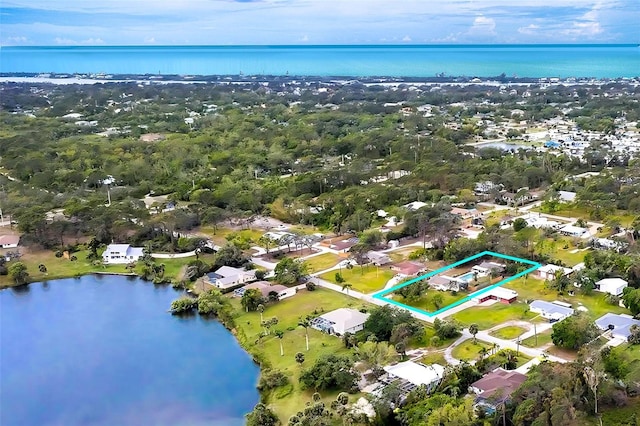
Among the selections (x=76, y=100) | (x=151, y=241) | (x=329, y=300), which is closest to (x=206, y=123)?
(x=76, y=100)

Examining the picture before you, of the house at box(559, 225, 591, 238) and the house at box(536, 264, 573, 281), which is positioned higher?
the house at box(559, 225, 591, 238)

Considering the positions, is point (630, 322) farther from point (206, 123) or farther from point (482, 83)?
point (482, 83)

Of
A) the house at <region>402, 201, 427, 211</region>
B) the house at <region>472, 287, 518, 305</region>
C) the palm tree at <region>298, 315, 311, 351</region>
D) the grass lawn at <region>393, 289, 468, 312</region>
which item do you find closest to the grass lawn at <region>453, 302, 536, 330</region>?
the house at <region>472, 287, 518, 305</region>

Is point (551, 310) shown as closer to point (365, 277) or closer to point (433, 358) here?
point (433, 358)

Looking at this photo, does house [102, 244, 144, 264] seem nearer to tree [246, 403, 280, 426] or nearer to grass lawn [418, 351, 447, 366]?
tree [246, 403, 280, 426]

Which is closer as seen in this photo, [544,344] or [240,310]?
[544,344]

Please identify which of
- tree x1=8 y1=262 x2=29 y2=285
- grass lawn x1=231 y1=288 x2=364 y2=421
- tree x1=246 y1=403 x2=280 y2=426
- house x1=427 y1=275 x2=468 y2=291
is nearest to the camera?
tree x1=246 y1=403 x2=280 y2=426
